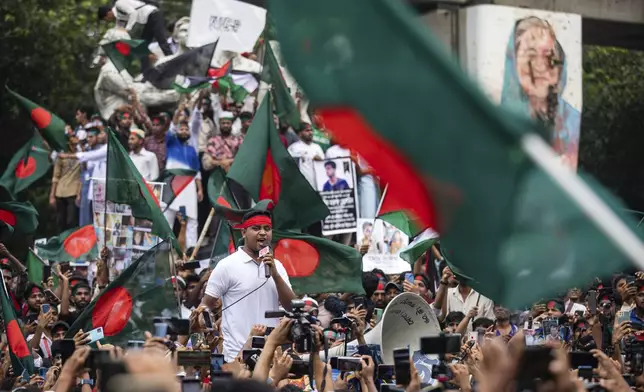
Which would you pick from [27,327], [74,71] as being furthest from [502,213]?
[74,71]

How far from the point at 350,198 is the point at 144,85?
5652 millimetres

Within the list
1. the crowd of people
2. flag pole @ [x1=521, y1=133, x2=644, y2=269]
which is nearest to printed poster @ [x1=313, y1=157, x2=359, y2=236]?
the crowd of people

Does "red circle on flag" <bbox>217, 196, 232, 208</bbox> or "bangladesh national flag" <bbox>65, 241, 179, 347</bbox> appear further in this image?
"red circle on flag" <bbox>217, 196, 232, 208</bbox>

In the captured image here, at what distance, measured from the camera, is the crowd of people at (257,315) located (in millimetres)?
6824

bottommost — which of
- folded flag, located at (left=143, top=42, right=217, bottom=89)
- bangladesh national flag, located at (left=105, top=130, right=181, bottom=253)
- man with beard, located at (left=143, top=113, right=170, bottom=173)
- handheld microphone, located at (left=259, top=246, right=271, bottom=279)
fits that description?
handheld microphone, located at (left=259, top=246, right=271, bottom=279)

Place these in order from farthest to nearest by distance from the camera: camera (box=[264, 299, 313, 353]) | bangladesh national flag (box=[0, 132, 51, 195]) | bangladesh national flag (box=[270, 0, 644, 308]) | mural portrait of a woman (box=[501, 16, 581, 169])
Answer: bangladesh national flag (box=[0, 132, 51, 195]) → mural portrait of a woman (box=[501, 16, 581, 169]) → camera (box=[264, 299, 313, 353]) → bangladesh national flag (box=[270, 0, 644, 308])

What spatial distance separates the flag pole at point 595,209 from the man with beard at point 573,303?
860cm

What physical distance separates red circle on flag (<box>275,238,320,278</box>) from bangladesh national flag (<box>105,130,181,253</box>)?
103 cm

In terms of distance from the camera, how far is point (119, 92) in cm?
2269

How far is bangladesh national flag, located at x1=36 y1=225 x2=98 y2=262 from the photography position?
17984 millimetres

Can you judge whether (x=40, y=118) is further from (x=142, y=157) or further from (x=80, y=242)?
(x=80, y=242)

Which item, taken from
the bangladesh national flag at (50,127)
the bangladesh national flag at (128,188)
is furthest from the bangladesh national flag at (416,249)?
the bangladesh national flag at (50,127)

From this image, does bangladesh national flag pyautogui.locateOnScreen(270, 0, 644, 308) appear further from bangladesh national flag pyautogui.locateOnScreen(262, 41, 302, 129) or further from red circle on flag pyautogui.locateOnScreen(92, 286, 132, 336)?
bangladesh national flag pyautogui.locateOnScreen(262, 41, 302, 129)

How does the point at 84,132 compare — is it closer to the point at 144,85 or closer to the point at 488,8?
the point at 144,85
